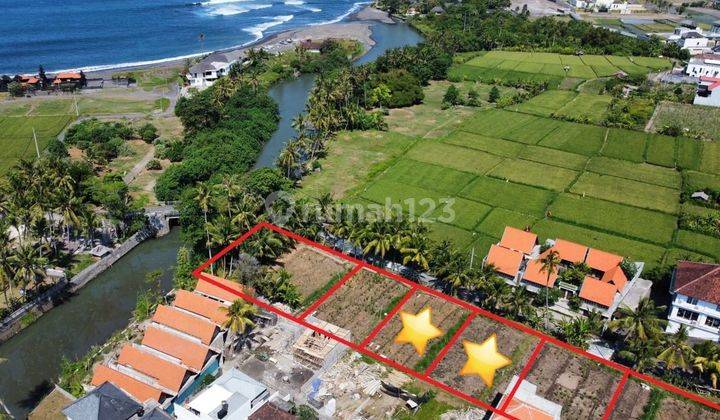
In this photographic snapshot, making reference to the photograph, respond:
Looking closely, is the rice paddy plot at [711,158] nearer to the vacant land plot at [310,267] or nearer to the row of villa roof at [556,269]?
the row of villa roof at [556,269]

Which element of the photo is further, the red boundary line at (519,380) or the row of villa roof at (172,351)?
the row of villa roof at (172,351)

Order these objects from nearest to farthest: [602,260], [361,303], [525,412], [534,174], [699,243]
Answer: [525,412] → [361,303] → [602,260] → [699,243] → [534,174]

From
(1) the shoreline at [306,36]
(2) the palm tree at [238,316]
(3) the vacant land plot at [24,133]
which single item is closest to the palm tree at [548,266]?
(2) the palm tree at [238,316]

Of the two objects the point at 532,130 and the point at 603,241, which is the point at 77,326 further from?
the point at 532,130

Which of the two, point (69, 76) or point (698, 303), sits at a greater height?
point (69, 76)

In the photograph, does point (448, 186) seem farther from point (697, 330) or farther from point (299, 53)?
point (299, 53)

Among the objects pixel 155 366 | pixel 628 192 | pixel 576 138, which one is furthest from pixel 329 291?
pixel 576 138

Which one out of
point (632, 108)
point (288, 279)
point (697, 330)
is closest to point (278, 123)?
point (288, 279)

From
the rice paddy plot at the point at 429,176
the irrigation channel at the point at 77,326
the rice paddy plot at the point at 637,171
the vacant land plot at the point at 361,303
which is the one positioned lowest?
the irrigation channel at the point at 77,326
